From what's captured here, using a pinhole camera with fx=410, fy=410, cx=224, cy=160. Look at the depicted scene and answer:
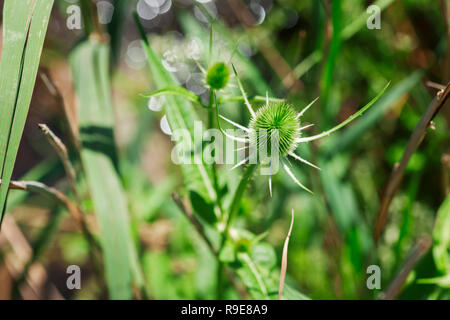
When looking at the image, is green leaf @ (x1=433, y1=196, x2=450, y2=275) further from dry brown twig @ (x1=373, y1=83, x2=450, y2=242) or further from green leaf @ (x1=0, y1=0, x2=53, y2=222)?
green leaf @ (x1=0, y1=0, x2=53, y2=222)

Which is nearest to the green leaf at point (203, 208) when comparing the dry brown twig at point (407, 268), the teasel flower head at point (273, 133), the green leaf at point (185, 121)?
the green leaf at point (185, 121)

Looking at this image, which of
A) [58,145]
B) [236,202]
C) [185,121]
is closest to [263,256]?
[236,202]

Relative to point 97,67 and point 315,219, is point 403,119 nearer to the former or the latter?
point 315,219

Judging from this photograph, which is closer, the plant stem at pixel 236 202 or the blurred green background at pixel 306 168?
the plant stem at pixel 236 202

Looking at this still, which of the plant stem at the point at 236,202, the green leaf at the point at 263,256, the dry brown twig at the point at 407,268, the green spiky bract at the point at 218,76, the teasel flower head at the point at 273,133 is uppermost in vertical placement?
the green spiky bract at the point at 218,76

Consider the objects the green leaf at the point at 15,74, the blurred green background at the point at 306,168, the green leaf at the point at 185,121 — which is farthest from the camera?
the blurred green background at the point at 306,168

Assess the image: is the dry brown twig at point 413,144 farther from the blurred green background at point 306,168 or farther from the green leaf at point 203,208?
the green leaf at point 203,208
